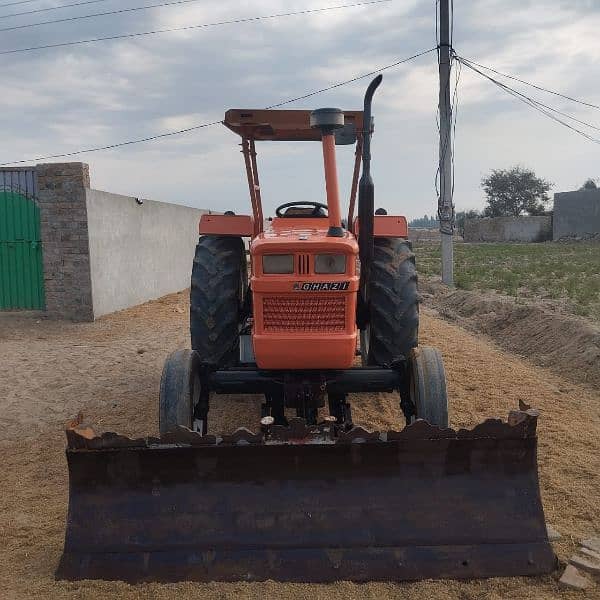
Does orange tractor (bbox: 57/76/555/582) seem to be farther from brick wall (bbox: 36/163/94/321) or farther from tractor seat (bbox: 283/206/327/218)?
brick wall (bbox: 36/163/94/321)

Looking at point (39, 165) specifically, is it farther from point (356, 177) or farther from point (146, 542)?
point (146, 542)

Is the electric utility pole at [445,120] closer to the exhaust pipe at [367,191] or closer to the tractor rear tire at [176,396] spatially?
the exhaust pipe at [367,191]

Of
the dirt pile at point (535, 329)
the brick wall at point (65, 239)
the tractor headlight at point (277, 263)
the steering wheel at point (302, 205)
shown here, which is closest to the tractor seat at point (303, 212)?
the steering wheel at point (302, 205)

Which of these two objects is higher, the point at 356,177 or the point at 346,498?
the point at 356,177

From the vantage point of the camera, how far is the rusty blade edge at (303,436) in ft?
10.5

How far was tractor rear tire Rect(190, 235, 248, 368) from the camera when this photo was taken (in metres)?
4.67

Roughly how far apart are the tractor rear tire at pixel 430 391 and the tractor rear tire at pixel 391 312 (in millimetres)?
330

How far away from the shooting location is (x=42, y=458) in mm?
4816

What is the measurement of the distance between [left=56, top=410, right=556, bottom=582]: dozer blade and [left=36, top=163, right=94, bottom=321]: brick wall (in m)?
7.89

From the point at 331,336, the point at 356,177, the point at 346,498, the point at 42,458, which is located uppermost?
the point at 356,177

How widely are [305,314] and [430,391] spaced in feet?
2.98

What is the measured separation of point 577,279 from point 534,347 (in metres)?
6.93

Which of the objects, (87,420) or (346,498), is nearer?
(346,498)

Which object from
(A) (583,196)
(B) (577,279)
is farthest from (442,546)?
(A) (583,196)
